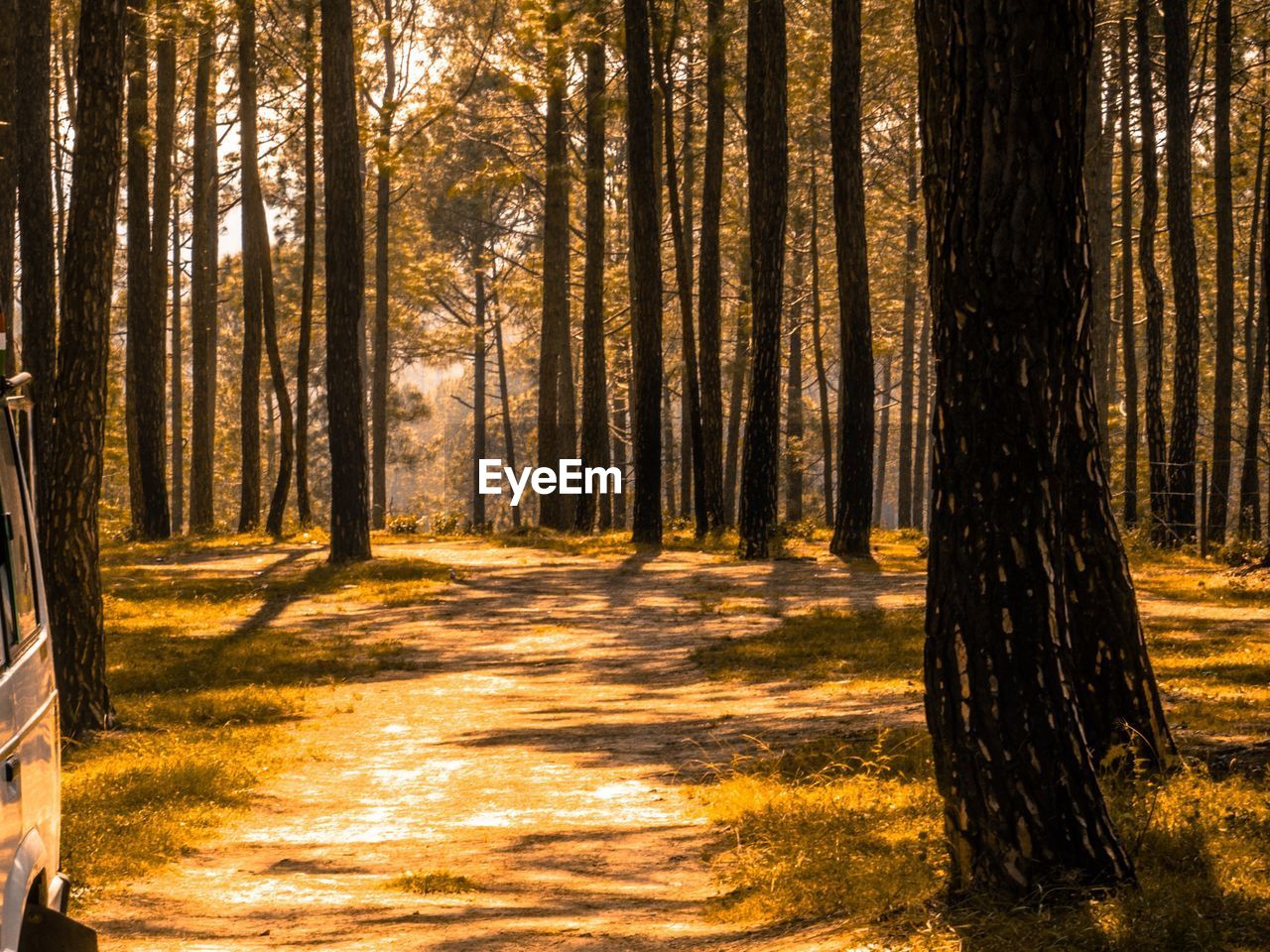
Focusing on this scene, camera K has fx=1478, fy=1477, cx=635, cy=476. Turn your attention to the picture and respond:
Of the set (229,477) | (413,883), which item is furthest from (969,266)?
(229,477)

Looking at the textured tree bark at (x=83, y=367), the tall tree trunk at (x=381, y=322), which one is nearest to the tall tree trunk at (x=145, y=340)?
the tall tree trunk at (x=381, y=322)

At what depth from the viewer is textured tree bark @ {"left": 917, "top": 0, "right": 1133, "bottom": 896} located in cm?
575

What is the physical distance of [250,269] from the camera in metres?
30.8

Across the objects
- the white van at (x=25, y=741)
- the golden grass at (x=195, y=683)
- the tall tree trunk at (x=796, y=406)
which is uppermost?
the tall tree trunk at (x=796, y=406)

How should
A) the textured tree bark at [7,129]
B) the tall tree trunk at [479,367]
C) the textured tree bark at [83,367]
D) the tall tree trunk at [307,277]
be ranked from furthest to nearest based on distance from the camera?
1. the tall tree trunk at [479,367]
2. the tall tree trunk at [307,277]
3. the textured tree bark at [7,129]
4. the textured tree bark at [83,367]

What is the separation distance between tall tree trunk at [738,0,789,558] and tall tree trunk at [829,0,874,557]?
85 centimetres

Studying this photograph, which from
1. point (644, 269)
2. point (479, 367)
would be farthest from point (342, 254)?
point (479, 367)

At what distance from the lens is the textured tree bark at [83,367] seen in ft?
35.3

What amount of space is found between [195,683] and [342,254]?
32.6 feet

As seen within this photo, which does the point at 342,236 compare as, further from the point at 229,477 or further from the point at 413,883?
the point at 229,477

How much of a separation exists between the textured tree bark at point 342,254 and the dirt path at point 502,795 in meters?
4.33

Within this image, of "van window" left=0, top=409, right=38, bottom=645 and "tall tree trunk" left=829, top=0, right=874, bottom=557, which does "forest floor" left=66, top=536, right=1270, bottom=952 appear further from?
"tall tree trunk" left=829, top=0, right=874, bottom=557

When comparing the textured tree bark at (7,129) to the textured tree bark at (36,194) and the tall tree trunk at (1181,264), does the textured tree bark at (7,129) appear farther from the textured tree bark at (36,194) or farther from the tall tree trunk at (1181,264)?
the tall tree trunk at (1181,264)

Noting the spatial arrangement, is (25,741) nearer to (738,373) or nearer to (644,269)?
(644,269)
